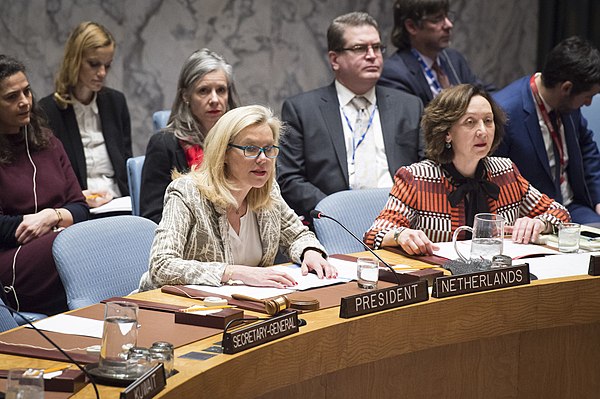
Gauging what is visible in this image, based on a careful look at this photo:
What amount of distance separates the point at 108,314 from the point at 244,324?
50cm

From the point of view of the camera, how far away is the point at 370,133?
472 centimetres

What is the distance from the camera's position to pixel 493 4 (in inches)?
272

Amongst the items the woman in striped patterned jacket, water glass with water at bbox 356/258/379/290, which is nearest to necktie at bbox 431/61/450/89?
the woman in striped patterned jacket

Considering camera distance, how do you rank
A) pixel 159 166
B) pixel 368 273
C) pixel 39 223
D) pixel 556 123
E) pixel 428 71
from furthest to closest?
pixel 428 71
pixel 556 123
pixel 159 166
pixel 39 223
pixel 368 273

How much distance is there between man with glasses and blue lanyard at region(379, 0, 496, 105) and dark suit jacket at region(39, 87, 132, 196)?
55.7 inches

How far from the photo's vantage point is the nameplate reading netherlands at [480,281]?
2.74 m

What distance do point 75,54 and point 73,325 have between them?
2.86 meters

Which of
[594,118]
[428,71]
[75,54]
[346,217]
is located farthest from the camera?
[594,118]

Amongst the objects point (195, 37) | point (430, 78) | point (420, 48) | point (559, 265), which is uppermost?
point (195, 37)

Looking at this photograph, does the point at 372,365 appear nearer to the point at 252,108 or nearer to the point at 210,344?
the point at 210,344

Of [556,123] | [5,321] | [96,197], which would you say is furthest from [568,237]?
[96,197]

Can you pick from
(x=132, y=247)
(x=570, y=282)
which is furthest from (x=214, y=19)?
(x=570, y=282)

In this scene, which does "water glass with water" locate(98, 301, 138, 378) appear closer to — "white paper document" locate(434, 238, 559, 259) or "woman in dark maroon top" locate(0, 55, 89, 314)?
"white paper document" locate(434, 238, 559, 259)

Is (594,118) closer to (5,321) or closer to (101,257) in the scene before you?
(101,257)
